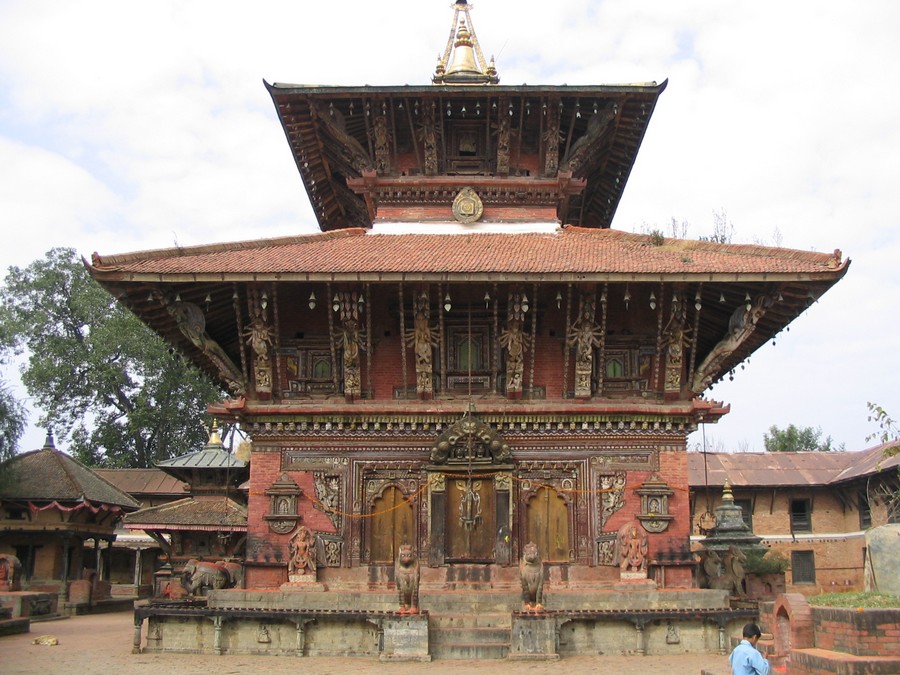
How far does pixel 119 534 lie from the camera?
4469cm

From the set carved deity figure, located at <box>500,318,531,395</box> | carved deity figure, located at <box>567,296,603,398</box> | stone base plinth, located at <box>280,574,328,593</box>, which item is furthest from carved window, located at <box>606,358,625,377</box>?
stone base plinth, located at <box>280,574,328,593</box>

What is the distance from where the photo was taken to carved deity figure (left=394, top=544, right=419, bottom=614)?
604 inches

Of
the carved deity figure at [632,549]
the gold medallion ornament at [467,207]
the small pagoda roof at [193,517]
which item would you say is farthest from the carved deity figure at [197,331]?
the small pagoda roof at [193,517]

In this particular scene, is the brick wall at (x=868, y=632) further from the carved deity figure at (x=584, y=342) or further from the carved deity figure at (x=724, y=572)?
the carved deity figure at (x=724, y=572)

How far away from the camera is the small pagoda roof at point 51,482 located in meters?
33.4

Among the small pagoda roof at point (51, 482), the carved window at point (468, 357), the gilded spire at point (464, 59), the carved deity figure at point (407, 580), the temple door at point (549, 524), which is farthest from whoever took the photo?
the small pagoda roof at point (51, 482)

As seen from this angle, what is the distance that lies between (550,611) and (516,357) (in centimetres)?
485

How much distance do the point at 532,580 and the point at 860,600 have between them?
5874 millimetres

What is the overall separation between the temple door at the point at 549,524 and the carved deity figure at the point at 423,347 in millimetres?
3014

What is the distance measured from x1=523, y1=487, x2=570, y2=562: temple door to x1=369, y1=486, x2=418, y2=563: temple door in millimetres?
2336

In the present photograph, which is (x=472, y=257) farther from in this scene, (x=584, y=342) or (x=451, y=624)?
(x=451, y=624)

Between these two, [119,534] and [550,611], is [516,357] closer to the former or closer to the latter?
[550,611]

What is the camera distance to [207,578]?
62.5 feet

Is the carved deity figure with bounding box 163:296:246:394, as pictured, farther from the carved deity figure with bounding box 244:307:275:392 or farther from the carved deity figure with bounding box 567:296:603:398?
the carved deity figure with bounding box 567:296:603:398
